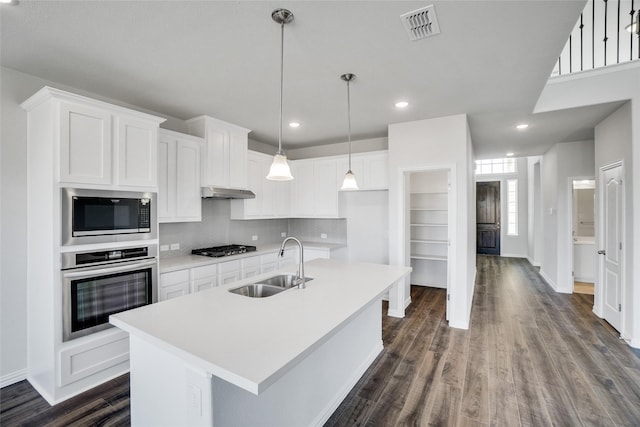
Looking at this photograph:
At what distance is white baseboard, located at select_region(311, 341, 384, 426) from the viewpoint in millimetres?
2096

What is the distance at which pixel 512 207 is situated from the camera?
889 cm

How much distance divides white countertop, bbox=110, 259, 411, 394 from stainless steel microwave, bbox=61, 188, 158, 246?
1139 millimetres

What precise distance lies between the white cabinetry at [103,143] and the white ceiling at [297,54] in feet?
1.16

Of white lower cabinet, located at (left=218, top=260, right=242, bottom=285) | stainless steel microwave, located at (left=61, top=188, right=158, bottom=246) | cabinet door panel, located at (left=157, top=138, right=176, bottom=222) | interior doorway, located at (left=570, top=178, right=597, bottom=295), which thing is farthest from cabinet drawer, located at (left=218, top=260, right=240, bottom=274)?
interior doorway, located at (left=570, top=178, right=597, bottom=295)

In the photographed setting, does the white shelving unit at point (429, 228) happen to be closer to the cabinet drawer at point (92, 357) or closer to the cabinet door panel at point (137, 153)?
the cabinet door panel at point (137, 153)

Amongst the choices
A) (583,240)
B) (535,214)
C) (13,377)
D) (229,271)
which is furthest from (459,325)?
(535,214)

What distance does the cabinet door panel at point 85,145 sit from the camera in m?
2.34

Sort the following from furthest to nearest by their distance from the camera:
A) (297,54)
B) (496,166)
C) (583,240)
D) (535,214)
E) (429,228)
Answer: (496,166), (535,214), (583,240), (429,228), (297,54)

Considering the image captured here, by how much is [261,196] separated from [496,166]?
305 inches

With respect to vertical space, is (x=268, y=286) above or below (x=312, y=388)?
above

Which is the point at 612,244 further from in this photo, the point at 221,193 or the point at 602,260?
the point at 221,193

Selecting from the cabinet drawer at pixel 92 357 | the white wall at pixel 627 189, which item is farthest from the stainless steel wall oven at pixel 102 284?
the white wall at pixel 627 189

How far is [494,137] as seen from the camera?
503cm

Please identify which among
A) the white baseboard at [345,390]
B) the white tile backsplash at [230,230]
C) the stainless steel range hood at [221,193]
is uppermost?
the stainless steel range hood at [221,193]
